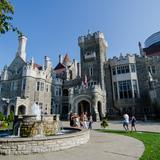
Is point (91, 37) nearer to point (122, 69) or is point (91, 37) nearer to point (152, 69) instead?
point (122, 69)

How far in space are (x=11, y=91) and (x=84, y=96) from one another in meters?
15.1

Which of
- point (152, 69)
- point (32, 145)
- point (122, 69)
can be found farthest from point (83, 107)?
point (32, 145)

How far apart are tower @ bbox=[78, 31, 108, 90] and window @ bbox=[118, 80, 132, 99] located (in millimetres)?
3778

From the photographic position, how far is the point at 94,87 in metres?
28.8

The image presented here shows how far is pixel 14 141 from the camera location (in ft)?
23.6

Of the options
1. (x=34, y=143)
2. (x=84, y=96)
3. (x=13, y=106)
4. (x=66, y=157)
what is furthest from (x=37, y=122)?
(x=13, y=106)

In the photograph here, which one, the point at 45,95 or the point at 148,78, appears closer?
the point at 148,78

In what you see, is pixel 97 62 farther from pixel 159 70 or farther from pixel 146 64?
pixel 159 70

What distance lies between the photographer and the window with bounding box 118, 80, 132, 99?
30984 millimetres

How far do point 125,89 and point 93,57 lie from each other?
9.88 metres

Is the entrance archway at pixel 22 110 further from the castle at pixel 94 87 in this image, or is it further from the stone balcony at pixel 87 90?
the stone balcony at pixel 87 90

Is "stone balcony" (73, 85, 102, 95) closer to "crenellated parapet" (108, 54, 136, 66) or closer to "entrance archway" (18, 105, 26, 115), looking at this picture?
"crenellated parapet" (108, 54, 136, 66)

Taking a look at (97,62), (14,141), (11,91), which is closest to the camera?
(14,141)

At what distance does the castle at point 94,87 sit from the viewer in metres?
29.2
